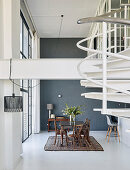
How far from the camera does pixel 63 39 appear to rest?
12375mm

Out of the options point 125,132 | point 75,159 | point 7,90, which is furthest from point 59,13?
point 75,159

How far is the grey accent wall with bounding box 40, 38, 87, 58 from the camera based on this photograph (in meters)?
12.3

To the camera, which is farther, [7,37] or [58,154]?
[58,154]

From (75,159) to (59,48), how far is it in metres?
7.06

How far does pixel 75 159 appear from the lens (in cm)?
643

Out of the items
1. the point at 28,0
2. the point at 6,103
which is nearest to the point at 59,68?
the point at 6,103

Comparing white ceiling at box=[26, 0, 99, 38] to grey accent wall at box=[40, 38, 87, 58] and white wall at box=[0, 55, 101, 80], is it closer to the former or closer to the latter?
grey accent wall at box=[40, 38, 87, 58]

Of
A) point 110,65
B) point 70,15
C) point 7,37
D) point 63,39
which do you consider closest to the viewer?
point 110,65

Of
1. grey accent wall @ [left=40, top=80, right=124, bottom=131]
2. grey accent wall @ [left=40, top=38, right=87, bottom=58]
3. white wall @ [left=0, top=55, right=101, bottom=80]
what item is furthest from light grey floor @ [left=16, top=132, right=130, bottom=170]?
grey accent wall @ [left=40, top=38, right=87, bottom=58]

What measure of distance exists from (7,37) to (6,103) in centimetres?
149

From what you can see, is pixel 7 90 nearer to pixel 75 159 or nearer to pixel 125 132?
pixel 75 159

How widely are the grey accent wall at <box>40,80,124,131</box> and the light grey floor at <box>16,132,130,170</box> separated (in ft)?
13.3

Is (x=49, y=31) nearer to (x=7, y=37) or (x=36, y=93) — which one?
(x=36, y=93)

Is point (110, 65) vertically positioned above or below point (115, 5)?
below
